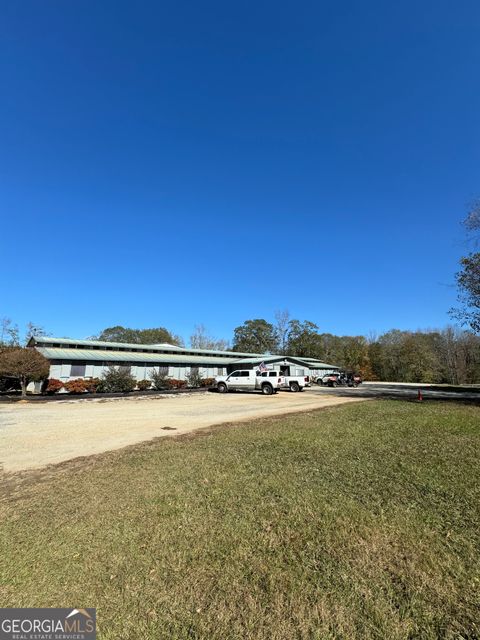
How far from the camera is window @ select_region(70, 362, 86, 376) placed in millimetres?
26408

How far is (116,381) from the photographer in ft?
80.4

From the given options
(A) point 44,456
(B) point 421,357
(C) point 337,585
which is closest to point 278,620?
(C) point 337,585

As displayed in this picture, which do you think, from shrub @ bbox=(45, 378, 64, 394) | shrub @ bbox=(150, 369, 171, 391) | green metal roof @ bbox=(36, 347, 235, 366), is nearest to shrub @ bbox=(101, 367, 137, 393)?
shrub @ bbox=(45, 378, 64, 394)

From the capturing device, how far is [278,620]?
2.29m

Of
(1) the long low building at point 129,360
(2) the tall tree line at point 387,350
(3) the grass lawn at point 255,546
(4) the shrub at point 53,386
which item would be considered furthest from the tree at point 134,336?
(3) the grass lawn at point 255,546

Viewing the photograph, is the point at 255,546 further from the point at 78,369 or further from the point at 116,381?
the point at 78,369

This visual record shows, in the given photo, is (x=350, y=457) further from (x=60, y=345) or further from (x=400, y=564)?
(x=60, y=345)

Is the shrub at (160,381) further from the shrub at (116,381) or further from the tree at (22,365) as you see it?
the tree at (22,365)

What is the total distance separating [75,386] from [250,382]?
41.7 feet

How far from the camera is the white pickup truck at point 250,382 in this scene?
2553 cm

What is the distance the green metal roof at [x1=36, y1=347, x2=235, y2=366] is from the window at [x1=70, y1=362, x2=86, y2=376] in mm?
504

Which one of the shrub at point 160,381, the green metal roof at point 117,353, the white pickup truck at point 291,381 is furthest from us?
the shrub at point 160,381

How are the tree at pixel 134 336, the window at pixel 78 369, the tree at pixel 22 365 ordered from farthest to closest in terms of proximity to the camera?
the tree at pixel 134 336 → the window at pixel 78 369 → the tree at pixel 22 365

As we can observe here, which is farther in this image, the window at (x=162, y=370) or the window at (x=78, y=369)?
the window at (x=162, y=370)
